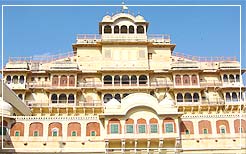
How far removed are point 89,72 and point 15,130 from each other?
14.4m

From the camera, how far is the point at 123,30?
57.8 m

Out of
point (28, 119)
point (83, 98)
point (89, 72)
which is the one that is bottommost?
point (28, 119)

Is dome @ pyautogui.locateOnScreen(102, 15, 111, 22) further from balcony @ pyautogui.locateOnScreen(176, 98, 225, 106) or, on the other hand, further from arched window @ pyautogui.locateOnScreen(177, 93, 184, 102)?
balcony @ pyautogui.locateOnScreen(176, 98, 225, 106)

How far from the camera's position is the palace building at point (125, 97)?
43.0m

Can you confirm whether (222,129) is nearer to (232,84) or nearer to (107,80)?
(232,84)

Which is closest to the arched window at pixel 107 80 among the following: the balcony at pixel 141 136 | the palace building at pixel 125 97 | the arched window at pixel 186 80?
the palace building at pixel 125 97

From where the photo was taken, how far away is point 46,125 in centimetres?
4406

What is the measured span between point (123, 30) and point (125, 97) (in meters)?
15.6

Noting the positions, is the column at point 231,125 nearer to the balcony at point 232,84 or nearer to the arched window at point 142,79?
the balcony at point 232,84

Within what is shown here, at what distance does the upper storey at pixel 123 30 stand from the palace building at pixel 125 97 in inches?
5.4

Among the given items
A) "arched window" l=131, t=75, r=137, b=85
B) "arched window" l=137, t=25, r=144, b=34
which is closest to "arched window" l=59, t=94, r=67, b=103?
"arched window" l=131, t=75, r=137, b=85

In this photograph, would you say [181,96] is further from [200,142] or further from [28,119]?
[28,119]

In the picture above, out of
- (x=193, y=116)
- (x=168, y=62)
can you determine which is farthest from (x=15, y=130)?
(x=168, y=62)

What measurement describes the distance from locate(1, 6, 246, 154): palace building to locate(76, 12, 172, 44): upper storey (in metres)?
0.14
